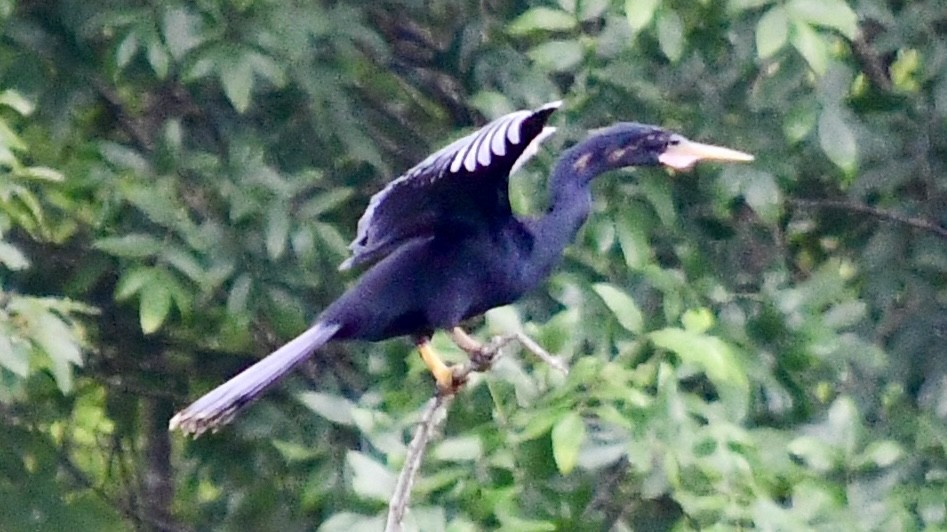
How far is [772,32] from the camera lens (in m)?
2.91

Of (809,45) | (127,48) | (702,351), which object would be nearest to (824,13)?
(809,45)

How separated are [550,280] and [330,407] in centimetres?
65

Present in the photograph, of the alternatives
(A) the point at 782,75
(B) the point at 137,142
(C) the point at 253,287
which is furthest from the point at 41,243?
(A) the point at 782,75

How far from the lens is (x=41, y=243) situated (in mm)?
3943

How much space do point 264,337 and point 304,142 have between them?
520 millimetres

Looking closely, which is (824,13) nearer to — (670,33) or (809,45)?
(809,45)

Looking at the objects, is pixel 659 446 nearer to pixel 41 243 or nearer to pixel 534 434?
pixel 534 434

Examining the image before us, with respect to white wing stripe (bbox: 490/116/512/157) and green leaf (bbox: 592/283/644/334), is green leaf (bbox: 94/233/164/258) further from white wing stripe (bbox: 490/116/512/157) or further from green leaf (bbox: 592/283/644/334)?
white wing stripe (bbox: 490/116/512/157)

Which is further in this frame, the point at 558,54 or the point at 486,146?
the point at 558,54

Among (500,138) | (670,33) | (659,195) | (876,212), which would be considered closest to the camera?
(500,138)

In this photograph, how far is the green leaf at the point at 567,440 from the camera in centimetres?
241

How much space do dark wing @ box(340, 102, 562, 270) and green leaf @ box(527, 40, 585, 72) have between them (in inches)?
24.7

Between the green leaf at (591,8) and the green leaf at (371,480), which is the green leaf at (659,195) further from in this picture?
the green leaf at (371,480)

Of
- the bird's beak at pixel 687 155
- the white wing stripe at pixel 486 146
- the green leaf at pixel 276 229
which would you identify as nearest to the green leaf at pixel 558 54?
the bird's beak at pixel 687 155
